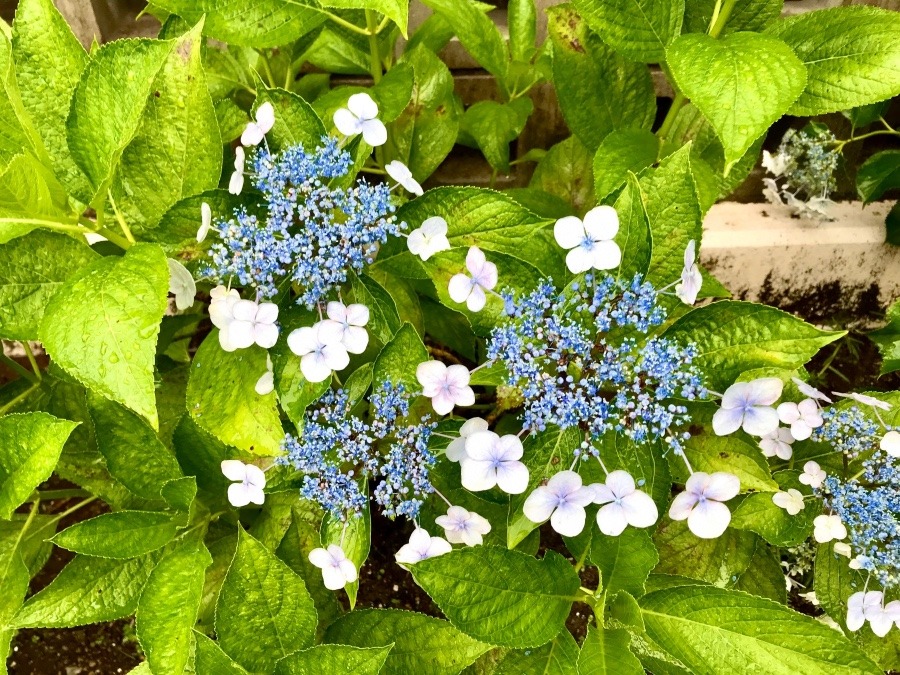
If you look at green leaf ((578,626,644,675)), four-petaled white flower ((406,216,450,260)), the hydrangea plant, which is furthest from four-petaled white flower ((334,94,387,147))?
green leaf ((578,626,644,675))

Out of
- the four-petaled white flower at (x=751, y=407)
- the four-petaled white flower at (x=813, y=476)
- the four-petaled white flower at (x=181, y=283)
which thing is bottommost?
the four-petaled white flower at (x=813, y=476)

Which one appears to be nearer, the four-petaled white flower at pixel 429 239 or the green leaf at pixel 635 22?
the four-petaled white flower at pixel 429 239

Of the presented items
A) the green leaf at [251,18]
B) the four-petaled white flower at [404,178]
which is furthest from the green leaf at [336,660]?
the green leaf at [251,18]

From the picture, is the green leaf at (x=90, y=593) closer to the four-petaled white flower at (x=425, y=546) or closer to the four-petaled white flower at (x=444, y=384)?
the four-petaled white flower at (x=425, y=546)

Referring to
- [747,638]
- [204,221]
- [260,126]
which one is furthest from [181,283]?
[747,638]

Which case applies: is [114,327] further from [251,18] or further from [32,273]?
[251,18]

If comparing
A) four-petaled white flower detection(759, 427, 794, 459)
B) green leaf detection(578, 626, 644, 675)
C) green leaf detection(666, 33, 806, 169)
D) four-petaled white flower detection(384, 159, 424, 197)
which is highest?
green leaf detection(666, 33, 806, 169)

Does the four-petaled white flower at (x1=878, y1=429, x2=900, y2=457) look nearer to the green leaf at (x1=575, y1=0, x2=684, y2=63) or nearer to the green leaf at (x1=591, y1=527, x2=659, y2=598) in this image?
the green leaf at (x1=591, y1=527, x2=659, y2=598)
